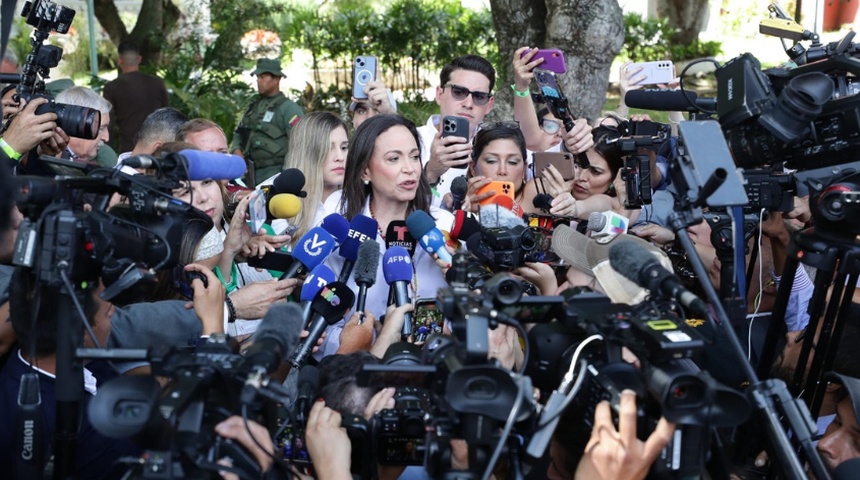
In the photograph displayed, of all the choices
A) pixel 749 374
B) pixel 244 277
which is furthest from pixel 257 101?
pixel 749 374

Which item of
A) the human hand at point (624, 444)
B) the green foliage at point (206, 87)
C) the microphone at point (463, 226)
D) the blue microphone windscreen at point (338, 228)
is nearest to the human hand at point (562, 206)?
the microphone at point (463, 226)

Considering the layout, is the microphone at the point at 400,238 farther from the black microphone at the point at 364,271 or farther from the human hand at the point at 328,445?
the human hand at the point at 328,445

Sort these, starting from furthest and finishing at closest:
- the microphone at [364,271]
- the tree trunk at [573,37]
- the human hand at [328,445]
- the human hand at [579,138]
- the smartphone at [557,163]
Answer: the tree trunk at [573,37], the human hand at [579,138], the smartphone at [557,163], the microphone at [364,271], the human hand at [328,445]

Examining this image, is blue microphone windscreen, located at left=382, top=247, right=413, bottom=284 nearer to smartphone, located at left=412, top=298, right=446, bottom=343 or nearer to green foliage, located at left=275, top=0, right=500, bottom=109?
smartphone, located at left=412, top=298, right=446, bottom=343

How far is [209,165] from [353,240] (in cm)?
114

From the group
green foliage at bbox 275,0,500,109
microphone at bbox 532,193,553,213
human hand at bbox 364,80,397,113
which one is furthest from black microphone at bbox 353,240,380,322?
green foliage at bbox 275,0,500,109

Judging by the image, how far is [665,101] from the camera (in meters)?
3.98

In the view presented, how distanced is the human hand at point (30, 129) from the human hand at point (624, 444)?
3.10 metres

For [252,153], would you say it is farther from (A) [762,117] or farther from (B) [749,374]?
(B) [749,374]

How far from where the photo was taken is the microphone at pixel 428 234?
3980 mm

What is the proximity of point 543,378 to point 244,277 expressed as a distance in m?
2.23

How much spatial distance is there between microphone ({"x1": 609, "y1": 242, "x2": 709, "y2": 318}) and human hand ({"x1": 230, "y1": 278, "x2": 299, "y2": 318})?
1589mm

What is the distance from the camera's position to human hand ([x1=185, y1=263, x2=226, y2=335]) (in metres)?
3.23

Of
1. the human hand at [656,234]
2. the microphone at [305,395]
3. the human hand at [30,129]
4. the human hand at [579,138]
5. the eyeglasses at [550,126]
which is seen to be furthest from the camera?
the eyeglasses at [550,126]
